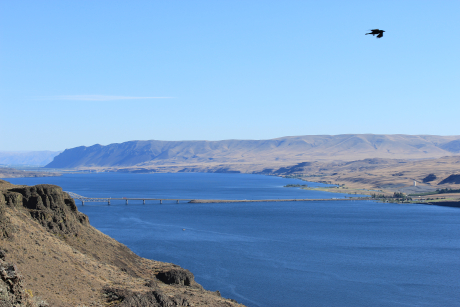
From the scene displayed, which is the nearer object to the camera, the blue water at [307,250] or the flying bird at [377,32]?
the flying bird at [377,32]

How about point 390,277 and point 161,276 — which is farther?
point 390,277

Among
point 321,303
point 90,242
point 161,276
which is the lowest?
point 321,303

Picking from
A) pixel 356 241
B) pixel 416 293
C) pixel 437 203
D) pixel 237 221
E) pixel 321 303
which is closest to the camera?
pixel 321 303

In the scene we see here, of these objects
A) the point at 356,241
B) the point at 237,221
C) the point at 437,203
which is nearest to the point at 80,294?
the point at 356,241

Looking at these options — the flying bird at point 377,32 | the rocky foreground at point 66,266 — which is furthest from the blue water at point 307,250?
the flying bird at point 377,32

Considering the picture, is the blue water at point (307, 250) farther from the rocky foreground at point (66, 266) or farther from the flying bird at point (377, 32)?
the flying bird at point (377, 32)

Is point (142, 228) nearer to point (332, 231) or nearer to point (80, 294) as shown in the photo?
point (332, 231)

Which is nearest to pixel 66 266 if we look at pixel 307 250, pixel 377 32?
pixel 377 32
